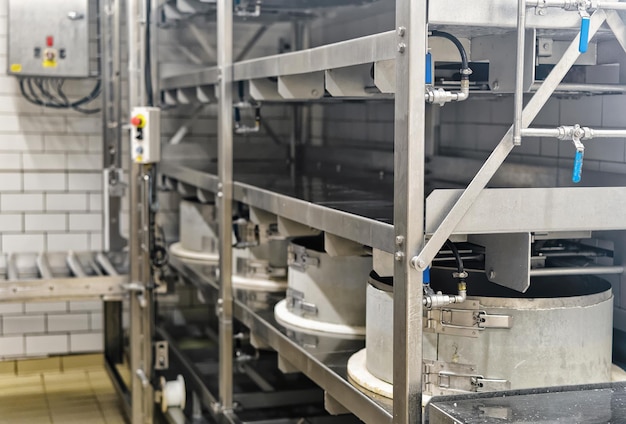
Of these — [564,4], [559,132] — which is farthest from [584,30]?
[559,132]

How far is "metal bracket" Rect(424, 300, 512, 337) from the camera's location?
7.07ft

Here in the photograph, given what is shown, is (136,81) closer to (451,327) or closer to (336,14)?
(336,14)

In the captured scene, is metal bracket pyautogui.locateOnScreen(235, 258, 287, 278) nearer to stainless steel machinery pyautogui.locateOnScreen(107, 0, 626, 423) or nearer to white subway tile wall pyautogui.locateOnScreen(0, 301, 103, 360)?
stainless steel machinery pyautogui.locateOnScreen(107, 0, 626, 423)

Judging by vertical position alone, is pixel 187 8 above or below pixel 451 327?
above

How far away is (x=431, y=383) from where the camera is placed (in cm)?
223

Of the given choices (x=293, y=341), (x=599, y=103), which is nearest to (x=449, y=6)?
(x=599, y=103)

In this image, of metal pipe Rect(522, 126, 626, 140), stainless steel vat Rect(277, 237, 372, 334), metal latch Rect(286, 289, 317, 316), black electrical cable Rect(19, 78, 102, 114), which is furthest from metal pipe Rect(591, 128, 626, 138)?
black electrical cable Rect(19, 78, 102, 114)

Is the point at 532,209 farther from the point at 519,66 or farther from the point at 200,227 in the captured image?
the point at 200,227

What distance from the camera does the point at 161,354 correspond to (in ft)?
15.1

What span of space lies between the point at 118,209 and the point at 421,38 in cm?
420

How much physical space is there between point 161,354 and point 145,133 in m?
1.16

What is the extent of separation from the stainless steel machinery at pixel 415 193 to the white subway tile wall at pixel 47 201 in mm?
1128

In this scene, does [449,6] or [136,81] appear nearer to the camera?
[449,6]

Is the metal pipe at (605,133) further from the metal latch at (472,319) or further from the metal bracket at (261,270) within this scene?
the metal bracket at (261,270)
